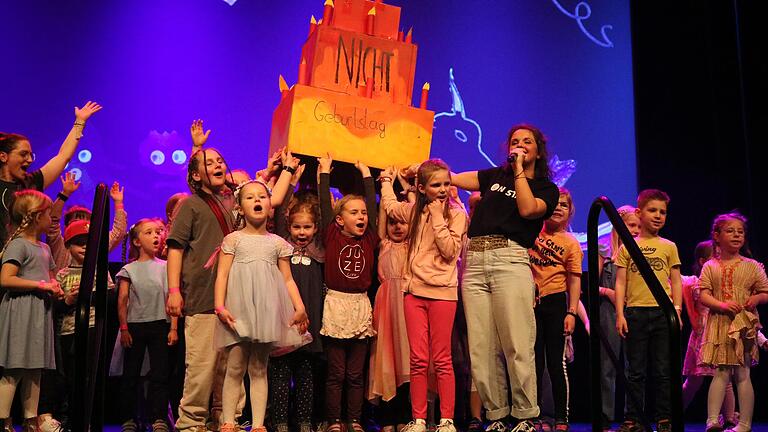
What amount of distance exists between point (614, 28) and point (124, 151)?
4510 mm

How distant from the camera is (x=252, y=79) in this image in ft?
22.0

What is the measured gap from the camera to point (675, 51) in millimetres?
7328

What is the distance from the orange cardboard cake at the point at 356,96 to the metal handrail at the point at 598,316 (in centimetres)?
134

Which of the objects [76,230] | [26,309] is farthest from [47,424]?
[76,230]

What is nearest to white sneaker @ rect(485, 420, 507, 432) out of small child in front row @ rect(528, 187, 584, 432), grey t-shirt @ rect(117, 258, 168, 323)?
small child in front row @ rect(528, 187, 584, 432)

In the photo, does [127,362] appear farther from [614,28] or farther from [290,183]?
[614,28]

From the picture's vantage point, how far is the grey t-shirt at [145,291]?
502 cm

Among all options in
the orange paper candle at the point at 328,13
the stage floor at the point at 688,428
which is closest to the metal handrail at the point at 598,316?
the stage floor at the point at 688,428

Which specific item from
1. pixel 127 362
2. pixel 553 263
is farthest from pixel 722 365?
pixel 127 362

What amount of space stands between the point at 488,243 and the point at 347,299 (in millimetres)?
960

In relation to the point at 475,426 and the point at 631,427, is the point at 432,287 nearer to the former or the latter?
the point at 475,426

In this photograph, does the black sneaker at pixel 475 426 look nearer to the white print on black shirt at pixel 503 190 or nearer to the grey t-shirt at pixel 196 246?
the white print on black shirt at pixel 503 190

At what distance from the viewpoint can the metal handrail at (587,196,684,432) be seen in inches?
120

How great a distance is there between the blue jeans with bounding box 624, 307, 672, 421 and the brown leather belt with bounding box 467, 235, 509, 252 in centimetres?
137
